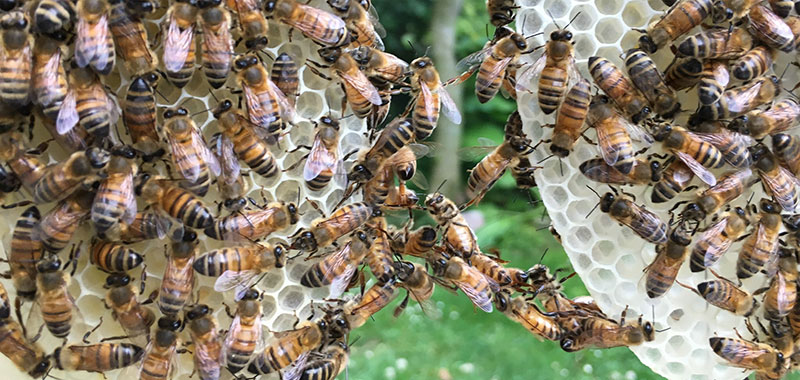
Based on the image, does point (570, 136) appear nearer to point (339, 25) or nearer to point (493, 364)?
point (339, 25)

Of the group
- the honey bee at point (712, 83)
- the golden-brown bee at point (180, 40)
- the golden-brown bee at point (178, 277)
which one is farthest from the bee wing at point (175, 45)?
the honey bee at point (712, 83)

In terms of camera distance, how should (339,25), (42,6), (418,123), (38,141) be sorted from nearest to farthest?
(42,6) < (38,141) < (339,25) < (418,123)

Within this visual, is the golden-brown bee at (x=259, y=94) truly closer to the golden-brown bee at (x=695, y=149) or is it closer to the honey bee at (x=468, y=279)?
the honey bee at (x=468, y=279)

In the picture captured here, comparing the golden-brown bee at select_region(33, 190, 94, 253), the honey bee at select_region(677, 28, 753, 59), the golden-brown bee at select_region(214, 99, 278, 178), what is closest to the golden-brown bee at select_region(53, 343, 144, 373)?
the golden-brown bee at select_region(33, 190, 94, 253)

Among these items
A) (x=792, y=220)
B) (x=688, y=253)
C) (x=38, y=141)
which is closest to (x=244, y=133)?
(x=38, y=141)

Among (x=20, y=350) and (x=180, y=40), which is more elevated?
(x=180, y=40)

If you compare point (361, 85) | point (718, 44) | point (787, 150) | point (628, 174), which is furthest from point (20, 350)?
point (787, 150)

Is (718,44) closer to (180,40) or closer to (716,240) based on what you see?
(716,240)

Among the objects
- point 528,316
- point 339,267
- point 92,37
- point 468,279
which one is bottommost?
point 528,316
